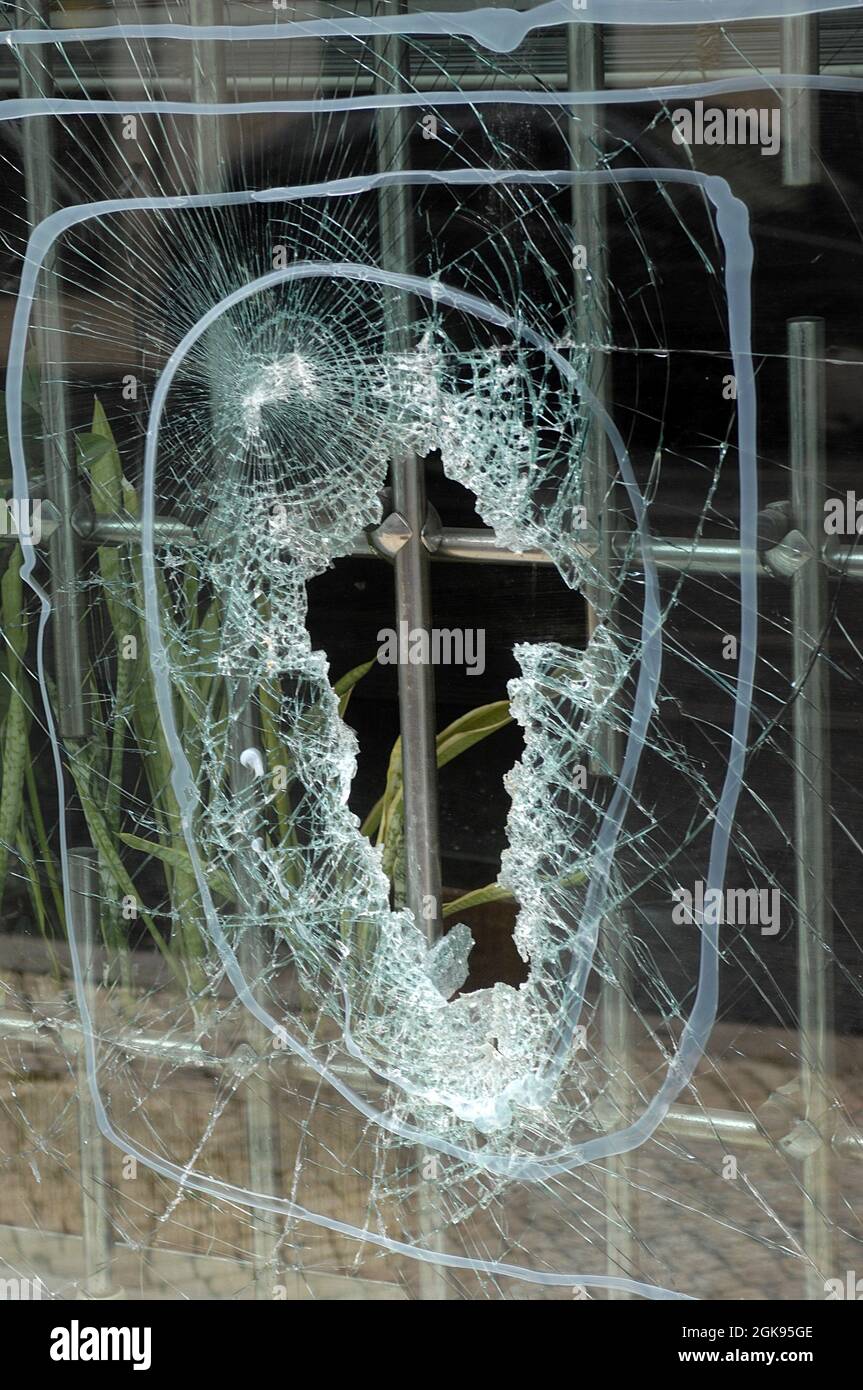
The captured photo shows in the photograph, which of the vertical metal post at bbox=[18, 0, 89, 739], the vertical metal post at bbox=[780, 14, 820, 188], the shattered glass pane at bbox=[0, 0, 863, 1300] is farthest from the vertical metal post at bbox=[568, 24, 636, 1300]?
the vertical metal post at bbox=[18, 0, 89, 739]

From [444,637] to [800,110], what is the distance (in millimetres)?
480

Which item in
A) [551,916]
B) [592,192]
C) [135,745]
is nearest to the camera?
[592,192]

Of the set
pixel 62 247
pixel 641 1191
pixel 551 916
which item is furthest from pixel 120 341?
pixel 641 1191

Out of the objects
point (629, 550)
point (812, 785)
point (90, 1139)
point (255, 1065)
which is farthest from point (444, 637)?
point (90, 1139)

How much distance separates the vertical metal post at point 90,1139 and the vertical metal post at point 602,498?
0.48 meters

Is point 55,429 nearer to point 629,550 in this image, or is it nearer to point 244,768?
point 244,768

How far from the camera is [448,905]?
4.07ft

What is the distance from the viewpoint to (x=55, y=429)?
4.23ft

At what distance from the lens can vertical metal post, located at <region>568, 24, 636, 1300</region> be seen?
1.10 metres

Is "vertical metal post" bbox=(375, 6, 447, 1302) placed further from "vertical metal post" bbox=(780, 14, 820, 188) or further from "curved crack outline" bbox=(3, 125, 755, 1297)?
"vertical metal post" bbox=(780, 14, 820, 188)

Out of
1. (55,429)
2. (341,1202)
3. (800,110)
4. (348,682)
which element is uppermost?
(800,110)

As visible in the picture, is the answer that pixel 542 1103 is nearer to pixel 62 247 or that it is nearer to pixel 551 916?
pixel 551 916

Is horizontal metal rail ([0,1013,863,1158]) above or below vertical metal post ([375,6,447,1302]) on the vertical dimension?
below
